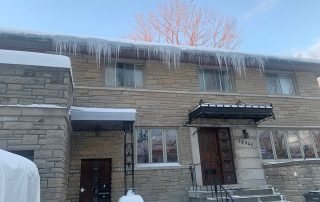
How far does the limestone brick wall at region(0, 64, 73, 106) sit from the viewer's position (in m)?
5.64

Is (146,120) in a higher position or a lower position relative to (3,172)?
higher

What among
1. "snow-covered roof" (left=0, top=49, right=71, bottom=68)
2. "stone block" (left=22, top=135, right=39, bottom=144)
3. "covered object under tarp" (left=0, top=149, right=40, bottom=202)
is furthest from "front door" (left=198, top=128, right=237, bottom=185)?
"covered object under tarp" (left=0, top=149, right=40, bottom=202)

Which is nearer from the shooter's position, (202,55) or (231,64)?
(202,55)

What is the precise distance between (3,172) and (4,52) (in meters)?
3.47

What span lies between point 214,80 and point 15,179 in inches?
A: 309

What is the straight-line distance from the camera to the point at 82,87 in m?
8.52

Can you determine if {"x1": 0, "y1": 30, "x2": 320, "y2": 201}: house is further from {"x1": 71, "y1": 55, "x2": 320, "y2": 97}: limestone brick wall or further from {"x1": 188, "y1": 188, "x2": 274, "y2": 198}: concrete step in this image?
{"x1": 188, "y1": 188, "x2": 274, "y2": 198}: concrete step

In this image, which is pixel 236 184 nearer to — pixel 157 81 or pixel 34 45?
pixel 157 81

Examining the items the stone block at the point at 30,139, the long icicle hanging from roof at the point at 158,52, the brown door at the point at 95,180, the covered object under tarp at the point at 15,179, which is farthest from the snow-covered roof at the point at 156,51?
the covered object under tarp at the point at 15,179

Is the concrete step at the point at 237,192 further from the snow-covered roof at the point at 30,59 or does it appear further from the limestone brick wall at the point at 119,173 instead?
the snow-covered roof at the point at 30,59

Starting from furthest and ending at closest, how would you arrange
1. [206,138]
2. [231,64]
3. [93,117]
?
1. [231,64]
2. [206,138]
3. [93,117]

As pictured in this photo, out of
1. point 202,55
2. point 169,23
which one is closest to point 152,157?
point 202,55

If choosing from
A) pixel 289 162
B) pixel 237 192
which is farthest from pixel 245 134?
pixel 237 192

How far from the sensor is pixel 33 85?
230 inches
